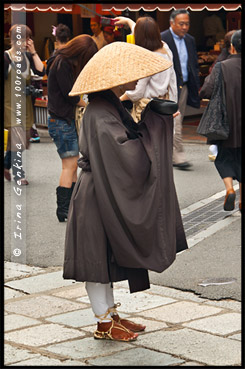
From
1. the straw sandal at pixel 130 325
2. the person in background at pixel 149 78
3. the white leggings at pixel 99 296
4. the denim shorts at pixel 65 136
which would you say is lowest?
the straw sandal at pixel 130 325

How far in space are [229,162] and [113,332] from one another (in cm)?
387

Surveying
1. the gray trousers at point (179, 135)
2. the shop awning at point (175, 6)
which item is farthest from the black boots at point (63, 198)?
the shop awning at point (175, 6)

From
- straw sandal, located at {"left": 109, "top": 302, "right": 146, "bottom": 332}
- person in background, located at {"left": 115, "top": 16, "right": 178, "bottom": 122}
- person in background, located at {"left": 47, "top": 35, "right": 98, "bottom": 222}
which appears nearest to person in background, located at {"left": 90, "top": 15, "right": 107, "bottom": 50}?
person in background, located at {"left": 115, "top": 16, "right": 178, "bottom": 122}

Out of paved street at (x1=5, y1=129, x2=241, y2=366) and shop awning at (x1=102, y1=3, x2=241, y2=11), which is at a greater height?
shop awning at (x1=102, y1=3, x2=241, y2=11)

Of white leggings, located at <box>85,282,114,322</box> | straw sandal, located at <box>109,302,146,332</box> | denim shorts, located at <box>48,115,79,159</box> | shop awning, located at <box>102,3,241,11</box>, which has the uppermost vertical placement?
shop awning, located at <box>102,3,241,11</box>

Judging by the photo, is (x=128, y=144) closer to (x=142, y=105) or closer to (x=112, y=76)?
(x=112, y=76)

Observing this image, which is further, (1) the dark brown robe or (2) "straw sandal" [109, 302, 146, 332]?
(2) "straw sandal" [109, 302, 146, 332]

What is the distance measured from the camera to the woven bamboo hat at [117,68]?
501cm

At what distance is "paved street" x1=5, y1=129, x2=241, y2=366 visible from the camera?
16.3 feet

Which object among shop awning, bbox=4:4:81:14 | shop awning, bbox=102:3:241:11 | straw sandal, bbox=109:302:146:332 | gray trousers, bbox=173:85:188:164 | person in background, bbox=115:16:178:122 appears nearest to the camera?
straw sandal, bbox=109:302:146:332

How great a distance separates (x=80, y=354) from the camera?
501 centimetres

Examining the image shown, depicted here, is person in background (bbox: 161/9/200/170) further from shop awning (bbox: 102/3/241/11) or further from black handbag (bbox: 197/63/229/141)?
black handbag (bbox: 197/63/229/141)

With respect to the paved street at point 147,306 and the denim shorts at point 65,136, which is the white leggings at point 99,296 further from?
the denim shorts at point 65,136

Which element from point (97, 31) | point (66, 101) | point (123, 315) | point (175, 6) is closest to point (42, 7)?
point (97, 31)
